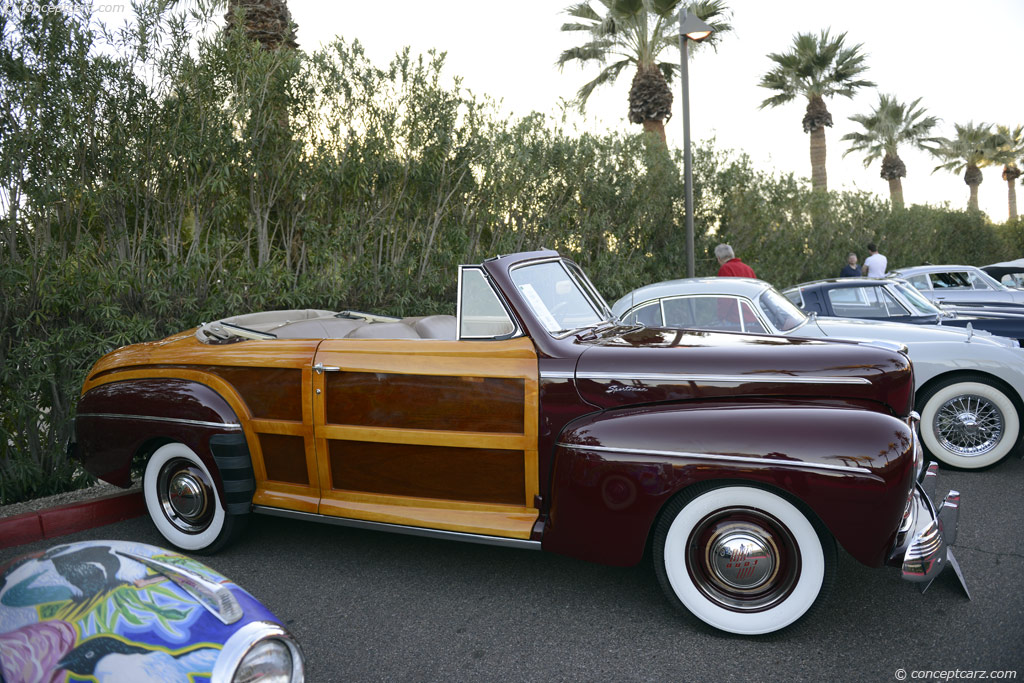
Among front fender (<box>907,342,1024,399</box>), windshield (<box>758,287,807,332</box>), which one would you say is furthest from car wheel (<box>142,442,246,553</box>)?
front fender (<box>907,342,1024,399</box>)

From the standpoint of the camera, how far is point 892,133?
37.2m

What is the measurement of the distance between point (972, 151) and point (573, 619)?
165 feet

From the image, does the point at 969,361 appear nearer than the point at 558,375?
No

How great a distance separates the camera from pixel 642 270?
41.2 ft

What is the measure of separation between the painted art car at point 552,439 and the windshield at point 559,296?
1 cm

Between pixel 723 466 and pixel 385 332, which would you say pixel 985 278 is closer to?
pixel 723 466

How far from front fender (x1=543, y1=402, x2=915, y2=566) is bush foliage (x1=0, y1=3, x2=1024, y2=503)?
152 inches

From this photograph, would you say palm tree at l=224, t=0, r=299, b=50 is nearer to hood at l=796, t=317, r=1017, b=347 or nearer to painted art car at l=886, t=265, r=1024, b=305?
hood at l=796, t=317, r=1017, b=347

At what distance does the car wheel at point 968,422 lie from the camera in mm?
5332

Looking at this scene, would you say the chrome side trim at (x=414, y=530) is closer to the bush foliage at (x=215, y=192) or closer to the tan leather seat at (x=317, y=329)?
the tan leather seat at (x=317, y=329)

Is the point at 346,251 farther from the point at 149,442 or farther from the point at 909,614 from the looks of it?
the point at 909,614

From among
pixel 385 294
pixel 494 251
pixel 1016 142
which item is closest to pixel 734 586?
pixel 385 294

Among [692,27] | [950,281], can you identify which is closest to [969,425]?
[692,27]

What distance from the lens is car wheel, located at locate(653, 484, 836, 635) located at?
281 cm
